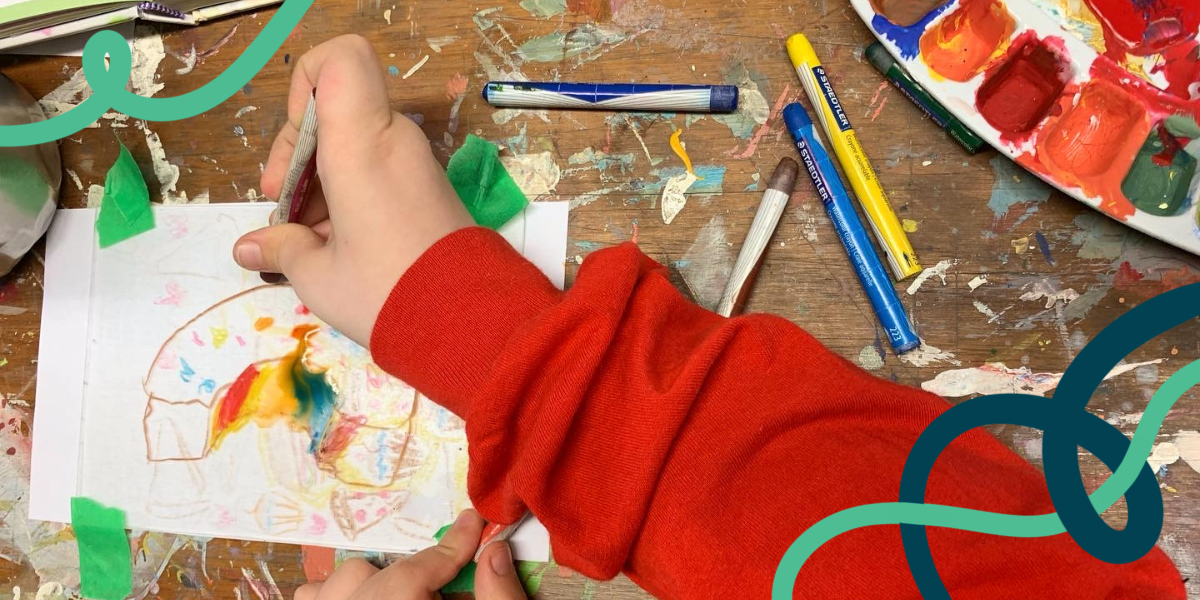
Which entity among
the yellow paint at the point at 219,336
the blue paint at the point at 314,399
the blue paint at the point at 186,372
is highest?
the yellow paint at the point at 219,336

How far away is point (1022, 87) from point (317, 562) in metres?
0.71

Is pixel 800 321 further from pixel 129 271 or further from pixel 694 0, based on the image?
pixel 129 271

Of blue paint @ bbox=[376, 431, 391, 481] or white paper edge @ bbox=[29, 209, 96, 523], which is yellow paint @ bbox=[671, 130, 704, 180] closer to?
blue paint @ bbox=[376, 431, 391, 481]

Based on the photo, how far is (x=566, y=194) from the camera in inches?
23.2

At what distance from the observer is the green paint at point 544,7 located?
0.60 m

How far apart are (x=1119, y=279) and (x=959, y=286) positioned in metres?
0.12

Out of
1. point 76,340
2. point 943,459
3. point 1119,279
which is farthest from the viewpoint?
point 76,340

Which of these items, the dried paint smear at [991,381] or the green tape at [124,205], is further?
the green tape at [124,205]

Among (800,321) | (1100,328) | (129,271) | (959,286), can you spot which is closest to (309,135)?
(129,271)

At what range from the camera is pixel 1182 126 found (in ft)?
1.66

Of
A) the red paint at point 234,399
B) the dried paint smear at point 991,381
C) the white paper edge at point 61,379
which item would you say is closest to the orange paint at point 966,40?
the dried paint smear at point 991,381

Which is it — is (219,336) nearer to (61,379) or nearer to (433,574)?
(61,379)

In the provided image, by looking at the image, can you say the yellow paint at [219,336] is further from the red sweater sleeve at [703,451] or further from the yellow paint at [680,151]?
the yellow paint at [680,151]

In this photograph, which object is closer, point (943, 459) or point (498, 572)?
point (943, 459)
